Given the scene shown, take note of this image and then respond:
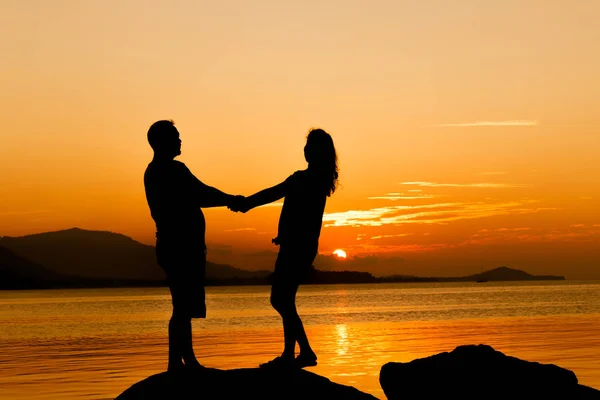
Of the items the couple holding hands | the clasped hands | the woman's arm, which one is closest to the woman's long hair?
the couple holding hands

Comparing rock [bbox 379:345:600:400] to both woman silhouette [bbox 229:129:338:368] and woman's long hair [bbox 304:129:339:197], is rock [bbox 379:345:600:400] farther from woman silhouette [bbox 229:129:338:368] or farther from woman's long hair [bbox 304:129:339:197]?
woman's long hair [bbox 304:129:339:197]

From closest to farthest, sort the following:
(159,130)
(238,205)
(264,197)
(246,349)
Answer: (159,130) → (264,197) → (238,205) → (246,349)

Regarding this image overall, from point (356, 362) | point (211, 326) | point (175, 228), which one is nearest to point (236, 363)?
point (356, 362)

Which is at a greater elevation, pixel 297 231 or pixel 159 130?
pixel 159 130

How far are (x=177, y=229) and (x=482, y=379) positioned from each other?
5.05m

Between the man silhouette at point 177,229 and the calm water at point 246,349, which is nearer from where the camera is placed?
the man silhouette at point 177,229

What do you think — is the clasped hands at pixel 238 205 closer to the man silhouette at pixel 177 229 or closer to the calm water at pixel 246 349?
the man silhouette at pixel 177 229

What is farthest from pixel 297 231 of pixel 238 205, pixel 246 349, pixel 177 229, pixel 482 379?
pixel 246 349

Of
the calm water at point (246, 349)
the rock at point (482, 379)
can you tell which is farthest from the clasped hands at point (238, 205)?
the calm water at point (246, 349)

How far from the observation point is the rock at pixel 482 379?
40.3ft

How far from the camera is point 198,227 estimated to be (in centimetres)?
1066

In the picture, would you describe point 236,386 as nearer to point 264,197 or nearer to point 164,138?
point 264,197

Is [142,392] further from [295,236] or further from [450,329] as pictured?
[450,329]

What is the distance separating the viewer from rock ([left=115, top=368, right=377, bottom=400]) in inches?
416
